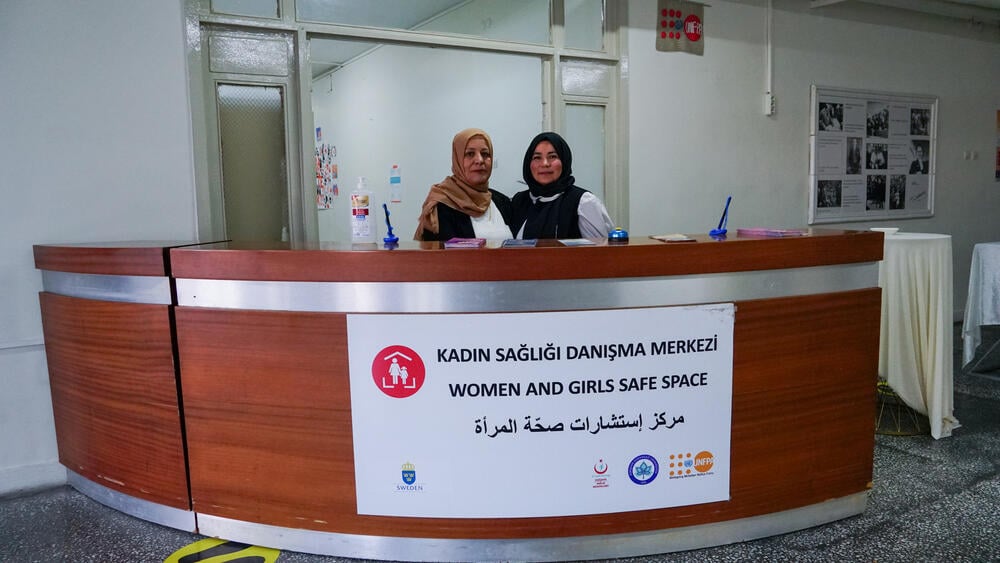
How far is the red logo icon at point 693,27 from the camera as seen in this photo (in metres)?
4.62

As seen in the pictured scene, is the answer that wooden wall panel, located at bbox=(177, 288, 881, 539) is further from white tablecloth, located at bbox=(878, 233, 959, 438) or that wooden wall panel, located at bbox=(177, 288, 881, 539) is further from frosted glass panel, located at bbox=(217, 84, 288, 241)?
frosted glass panel, located at bbox=(217, 84, 288, 241)

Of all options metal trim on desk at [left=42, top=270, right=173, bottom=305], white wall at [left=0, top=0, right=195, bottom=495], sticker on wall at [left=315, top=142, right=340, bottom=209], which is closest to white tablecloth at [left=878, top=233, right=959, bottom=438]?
metal trim on desk at [left=42, top=270, right=173, bottom=305]

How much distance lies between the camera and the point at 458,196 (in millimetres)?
2992

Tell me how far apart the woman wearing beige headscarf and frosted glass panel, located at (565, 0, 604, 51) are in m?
1.79

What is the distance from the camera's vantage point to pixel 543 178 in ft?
10.0

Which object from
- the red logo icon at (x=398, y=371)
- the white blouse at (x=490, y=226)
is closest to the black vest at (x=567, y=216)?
the white blouse at (x=490, y=226)

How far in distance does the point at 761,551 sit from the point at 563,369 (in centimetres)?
90

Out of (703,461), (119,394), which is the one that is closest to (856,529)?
(703,461)

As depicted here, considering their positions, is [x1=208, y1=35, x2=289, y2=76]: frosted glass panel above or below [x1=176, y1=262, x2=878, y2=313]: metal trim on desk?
above

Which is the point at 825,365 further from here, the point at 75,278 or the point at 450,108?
the point at 450,108

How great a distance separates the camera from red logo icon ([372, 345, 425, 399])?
6.28 feet

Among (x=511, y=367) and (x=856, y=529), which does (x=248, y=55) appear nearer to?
(x=511, y=367)

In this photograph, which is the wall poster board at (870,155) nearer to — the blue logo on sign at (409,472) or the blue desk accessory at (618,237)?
the blue desk accessory at (618,237)

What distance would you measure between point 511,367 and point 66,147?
2.19 m
